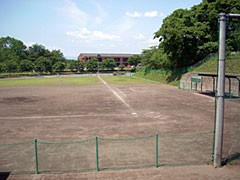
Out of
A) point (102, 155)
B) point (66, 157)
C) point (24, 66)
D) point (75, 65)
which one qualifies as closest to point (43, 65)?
point (24, 66)

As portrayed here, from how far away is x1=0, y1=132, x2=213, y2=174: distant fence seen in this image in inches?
362

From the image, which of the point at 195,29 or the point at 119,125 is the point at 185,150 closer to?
the point at 119,125

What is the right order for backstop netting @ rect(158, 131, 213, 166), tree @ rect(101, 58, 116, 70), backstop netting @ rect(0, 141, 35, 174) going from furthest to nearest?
tree @ rect(101, 58, 116, 70) → backstop netting @ rect(158, 131, 213, 166) → backstop netting @ rect(0, 141, 35, 174)

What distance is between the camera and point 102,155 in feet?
34.3

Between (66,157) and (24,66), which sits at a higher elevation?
(24,66)

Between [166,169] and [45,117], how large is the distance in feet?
44.7

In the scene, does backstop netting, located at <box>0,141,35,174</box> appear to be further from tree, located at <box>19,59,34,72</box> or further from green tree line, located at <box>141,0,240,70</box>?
tree, located at <box>19,59,34,72</box>

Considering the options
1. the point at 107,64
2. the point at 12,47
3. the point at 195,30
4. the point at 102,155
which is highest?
the point at 12,47

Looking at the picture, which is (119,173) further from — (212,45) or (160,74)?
(160,74)

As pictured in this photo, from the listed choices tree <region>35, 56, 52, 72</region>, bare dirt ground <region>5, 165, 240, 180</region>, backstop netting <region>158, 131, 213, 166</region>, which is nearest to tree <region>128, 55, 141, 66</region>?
tree <region>35, 56, 52, 72</region>

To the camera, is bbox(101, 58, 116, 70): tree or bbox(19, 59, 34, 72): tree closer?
bbox(19, 59, 34, 72): tree

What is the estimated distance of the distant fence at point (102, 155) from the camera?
30.2ft

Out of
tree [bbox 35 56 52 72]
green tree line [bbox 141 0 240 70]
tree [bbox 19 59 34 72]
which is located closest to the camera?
green tree line [bbox 141 0 240 70]

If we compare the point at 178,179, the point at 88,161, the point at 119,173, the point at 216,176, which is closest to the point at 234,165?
the point at 216,176
